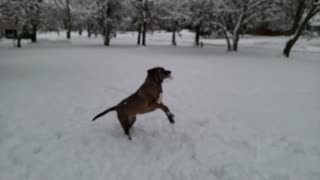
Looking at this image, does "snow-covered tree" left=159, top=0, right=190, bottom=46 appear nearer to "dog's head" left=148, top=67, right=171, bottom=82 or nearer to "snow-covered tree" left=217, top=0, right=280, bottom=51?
"snow-covered tree" left=217, top=0, right=280, bottom=51

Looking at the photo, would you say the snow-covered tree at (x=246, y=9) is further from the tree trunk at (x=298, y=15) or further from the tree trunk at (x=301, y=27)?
the tree trunk at (x=301, y=27)

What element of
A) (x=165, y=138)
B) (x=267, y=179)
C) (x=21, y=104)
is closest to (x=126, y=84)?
(x=21, y=104)

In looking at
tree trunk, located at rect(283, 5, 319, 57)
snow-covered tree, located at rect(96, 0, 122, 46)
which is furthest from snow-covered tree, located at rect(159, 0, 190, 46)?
tree trunk, located at rect(283, 5, 319, 57)

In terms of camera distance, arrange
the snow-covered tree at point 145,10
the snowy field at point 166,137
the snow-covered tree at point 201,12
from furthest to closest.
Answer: the snow-covered tree at point 145,10 → the snow-covered tree at point 201,12 → the snowy field at point 166,137

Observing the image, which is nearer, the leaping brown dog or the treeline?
the leaping brown dog

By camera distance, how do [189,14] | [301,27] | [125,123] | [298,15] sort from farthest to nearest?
1. [189,14]
2. [298,15]
3. [301,27]
4. [125,123]

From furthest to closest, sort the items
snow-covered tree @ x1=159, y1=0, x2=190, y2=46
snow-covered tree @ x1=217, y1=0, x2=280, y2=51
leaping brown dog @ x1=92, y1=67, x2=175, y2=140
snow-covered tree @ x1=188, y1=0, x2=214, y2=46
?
snow-covered tree @ x1=159, y1=0, x2=190, y2=46 → snow-covered tree @ x1=188, y1=0, x2=214, y2=46 → snow-covered tree @ x1=217, y1=0, x2=280, y2=51 → leaping brown dog @ x1=92, y1=67, x2=175, y2=140

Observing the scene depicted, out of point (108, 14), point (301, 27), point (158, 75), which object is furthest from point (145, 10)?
point (158, 75)

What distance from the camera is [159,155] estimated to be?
472 centimetres

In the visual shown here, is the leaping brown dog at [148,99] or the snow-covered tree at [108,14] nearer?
the leaping brown dog at [148,99]

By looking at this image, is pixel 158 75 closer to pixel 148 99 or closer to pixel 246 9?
pixel 148 99

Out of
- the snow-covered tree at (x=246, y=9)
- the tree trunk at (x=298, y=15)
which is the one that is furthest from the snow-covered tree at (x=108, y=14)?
the tree trunk at (x=298, y=15)

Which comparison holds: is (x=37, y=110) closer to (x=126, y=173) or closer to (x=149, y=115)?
(x=149, y=115)

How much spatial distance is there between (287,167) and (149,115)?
300 cm
